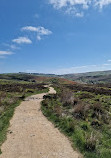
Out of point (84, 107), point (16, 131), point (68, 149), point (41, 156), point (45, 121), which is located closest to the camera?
point (41, 156)

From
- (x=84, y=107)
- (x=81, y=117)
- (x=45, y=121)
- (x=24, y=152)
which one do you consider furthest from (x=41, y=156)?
(x=84, y=107)

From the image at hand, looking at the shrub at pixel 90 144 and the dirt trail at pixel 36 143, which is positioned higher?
the shrub at pixel 90 144

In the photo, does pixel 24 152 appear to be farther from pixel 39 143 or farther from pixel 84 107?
pixel 84 107

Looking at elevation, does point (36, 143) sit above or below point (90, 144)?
below

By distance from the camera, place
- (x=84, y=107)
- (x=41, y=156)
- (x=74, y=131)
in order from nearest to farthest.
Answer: (x=41, y=156)
(x=74, y=131)
(x=84, y=107)

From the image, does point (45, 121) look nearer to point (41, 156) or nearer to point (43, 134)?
point (43, 134)

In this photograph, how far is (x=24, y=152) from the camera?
19.9ft

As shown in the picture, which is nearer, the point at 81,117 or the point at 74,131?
the point at 74,131

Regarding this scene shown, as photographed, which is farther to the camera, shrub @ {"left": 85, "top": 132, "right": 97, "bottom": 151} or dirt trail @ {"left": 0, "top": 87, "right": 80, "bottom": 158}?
shrub @ {"left": 85, "top": 132, "right": 97, "bottom": 151}

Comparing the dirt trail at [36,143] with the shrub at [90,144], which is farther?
the shrub at [90,144]

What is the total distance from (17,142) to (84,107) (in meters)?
7.10

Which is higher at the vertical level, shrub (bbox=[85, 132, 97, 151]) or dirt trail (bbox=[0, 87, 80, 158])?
shrub (bbox=[85, 132, 97, 151])

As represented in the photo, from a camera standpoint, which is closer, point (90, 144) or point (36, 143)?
point (90, 144)

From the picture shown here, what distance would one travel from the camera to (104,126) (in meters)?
8.98
